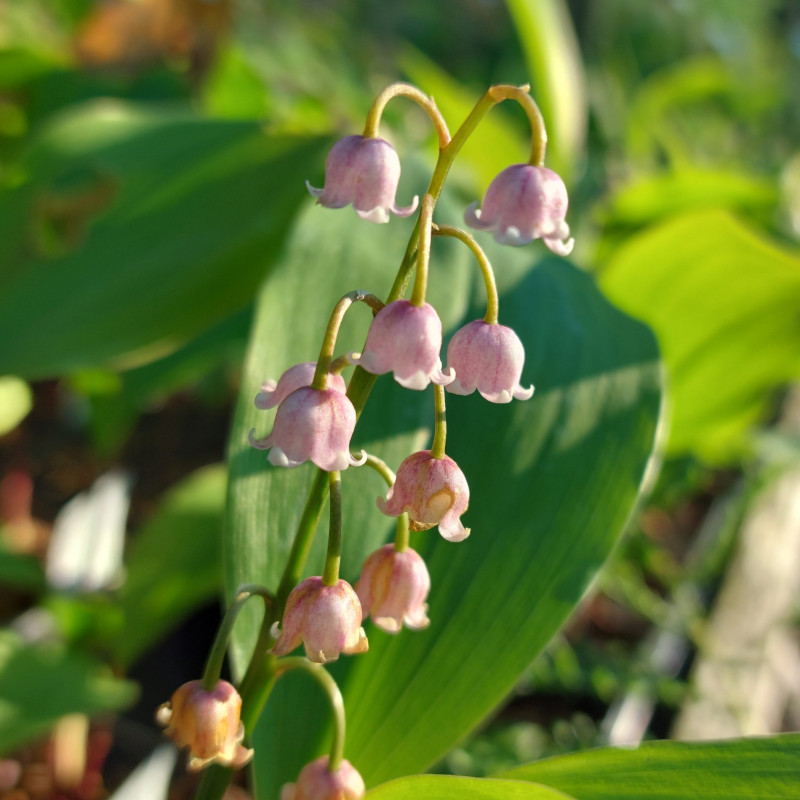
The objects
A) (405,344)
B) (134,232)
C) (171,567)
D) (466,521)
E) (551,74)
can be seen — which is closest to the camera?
(405,344)

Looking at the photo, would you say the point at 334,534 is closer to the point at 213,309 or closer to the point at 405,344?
the point at 405,344

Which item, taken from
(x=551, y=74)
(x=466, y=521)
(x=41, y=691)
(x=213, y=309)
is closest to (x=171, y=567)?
(x=41, y=691)

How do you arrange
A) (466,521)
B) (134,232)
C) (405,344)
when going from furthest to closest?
(134,232) → (466,521) → (405,344)

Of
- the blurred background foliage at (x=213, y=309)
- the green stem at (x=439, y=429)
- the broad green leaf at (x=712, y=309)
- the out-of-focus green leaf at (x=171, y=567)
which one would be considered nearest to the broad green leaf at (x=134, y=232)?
the blurred background foliage at (x=213, y=309)

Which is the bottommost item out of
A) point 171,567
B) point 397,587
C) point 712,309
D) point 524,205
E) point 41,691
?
point 171,567

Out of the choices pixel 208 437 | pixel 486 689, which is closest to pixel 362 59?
pixel 208 437

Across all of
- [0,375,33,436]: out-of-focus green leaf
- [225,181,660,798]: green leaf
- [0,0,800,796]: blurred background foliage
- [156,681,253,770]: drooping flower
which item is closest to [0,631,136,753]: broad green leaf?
[0,0,800,796]: blurred background foliage

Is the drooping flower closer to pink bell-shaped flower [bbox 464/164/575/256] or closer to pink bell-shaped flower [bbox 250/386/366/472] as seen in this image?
pink bell-shaped flower [bbox 250/386/366/472]

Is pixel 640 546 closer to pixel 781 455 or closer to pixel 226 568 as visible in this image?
pixel 781 455
